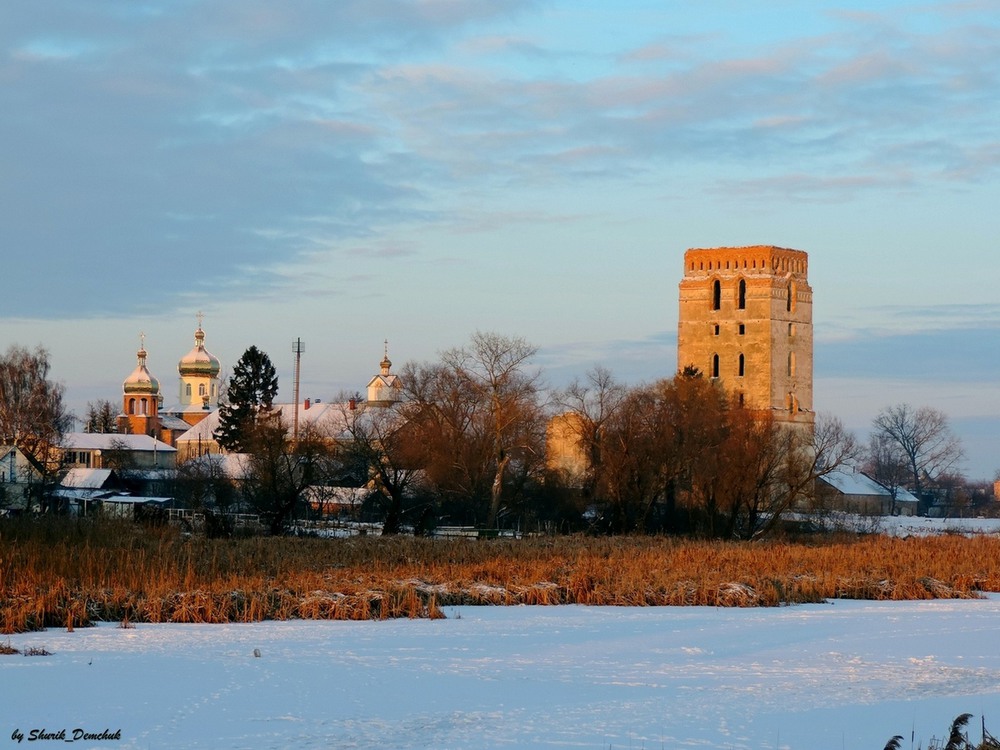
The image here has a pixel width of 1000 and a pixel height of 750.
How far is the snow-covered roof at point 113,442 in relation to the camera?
293ft

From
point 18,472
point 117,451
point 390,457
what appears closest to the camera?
point 390,457

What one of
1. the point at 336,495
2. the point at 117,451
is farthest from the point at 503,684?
the point at 117,451

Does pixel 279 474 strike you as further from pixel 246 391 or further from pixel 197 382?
pixel 197 382

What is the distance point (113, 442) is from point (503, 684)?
80197 mm

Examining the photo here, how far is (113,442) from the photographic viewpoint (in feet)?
291

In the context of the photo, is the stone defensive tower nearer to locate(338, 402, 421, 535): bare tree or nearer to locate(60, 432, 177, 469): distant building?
locate(338, 402, 421, 535): bare tree

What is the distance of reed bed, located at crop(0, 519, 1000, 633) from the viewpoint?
16.0 m

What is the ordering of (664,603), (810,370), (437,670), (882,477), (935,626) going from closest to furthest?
1. (437,670)
2. (935,626)
3. (664,603)
4. (810,370)
5. (882,477)

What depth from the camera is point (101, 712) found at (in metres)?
10.1

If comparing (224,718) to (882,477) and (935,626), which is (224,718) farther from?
(882,477)

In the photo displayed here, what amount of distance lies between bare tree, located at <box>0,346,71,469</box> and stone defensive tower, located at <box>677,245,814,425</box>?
35.9 metres

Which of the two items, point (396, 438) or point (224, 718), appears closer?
point (224, 718)

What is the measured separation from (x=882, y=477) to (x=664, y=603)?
274 ft

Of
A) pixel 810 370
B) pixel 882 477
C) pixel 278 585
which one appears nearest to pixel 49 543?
pixel 278 585
